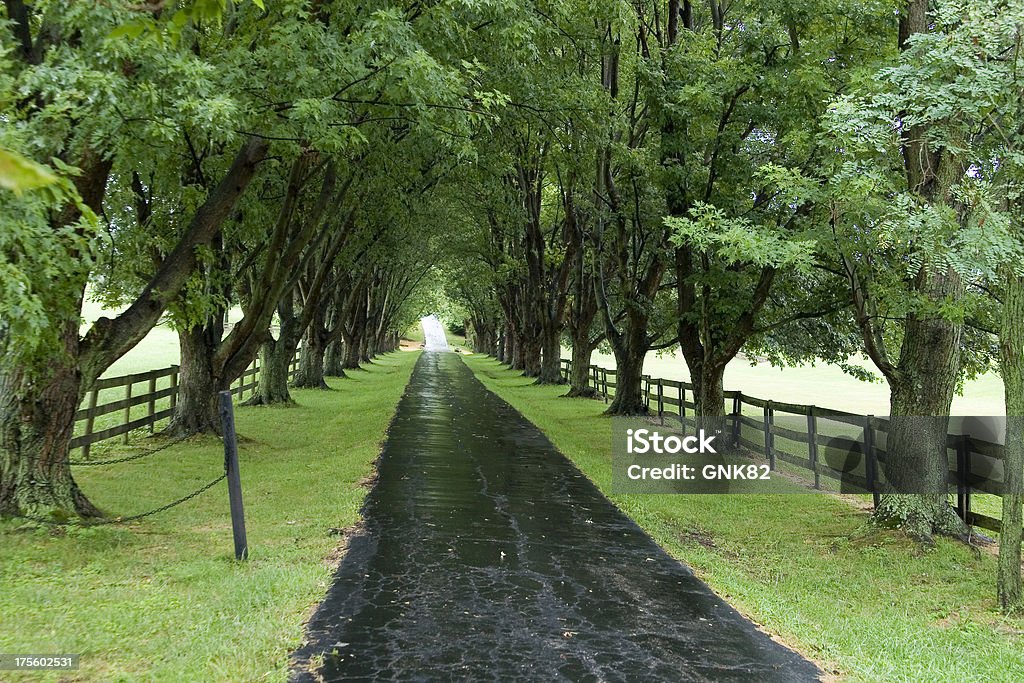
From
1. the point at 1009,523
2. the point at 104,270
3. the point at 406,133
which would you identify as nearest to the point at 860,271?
the point at 1009,523

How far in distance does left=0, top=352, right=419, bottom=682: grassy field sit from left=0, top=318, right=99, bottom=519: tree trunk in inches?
17.3

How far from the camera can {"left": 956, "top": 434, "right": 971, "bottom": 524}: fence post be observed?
8867mm

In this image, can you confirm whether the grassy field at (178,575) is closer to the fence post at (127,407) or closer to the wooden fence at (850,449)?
the fence post at (127,407)

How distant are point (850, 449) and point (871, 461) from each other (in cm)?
106

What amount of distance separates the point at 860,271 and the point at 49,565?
8.99 m

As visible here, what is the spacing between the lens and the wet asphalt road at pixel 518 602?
5.27 metres

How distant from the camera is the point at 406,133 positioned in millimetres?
14797

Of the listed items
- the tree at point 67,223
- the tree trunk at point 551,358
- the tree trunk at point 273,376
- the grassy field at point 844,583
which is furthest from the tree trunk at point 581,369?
the tree at point 67,223

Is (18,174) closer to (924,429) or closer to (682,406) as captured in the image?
(924,429)

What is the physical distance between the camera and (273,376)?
2275 cm

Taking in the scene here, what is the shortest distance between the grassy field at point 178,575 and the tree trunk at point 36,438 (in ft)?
1.44

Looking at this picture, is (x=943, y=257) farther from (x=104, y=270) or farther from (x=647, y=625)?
(x=104, y=270)

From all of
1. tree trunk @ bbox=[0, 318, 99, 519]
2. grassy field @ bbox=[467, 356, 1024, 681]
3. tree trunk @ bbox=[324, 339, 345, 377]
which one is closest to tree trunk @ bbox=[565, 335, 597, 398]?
tree trunk @ bbox=[324, 339, 345, 377]

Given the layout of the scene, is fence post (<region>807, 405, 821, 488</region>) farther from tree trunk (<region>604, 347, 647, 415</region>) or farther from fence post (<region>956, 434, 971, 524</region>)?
tree trunk (<region>604, 347, 647, 415</region>)
